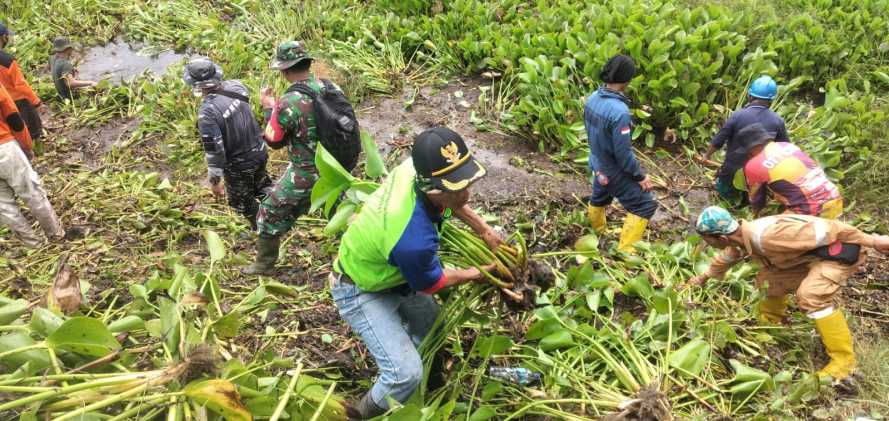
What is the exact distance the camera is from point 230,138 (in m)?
4.09

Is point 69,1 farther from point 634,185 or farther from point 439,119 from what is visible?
point 634,185

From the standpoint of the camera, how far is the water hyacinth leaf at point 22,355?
1.98m

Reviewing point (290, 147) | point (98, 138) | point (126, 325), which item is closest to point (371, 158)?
point (290, 147)

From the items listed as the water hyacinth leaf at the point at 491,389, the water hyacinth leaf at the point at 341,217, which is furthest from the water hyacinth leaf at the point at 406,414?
the water hyacinth leaf at the point at 341,217

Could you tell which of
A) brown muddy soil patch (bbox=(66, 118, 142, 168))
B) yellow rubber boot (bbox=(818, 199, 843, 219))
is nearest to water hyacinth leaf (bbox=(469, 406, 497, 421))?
yellow rubber boot (bbox=(818, 199, 843, 219))

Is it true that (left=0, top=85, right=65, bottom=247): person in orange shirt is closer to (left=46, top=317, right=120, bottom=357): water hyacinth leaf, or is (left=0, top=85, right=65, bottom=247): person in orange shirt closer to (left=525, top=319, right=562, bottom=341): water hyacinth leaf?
(left=46, top=317, right=120, bottom=357): water hyacinth leaf

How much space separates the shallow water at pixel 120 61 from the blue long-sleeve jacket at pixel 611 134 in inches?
227

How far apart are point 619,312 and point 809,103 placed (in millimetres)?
3841

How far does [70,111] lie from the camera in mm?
6754

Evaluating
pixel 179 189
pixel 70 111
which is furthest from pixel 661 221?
pixel 70 111

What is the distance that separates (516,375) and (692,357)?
854 mm

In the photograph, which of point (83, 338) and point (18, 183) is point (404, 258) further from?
point (18, 183)

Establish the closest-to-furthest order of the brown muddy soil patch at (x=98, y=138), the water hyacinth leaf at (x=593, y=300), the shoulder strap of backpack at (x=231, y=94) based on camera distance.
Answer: the water hyacinth leaf at (x=593, y=300) → the shoulder strap of backpack at (x=231, y=94) → the brown muddy soil patch at (x=98, y=138)

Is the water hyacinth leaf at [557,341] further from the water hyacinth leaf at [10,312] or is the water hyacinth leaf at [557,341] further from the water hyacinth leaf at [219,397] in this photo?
the water hyacinth leaf at [10,312]
